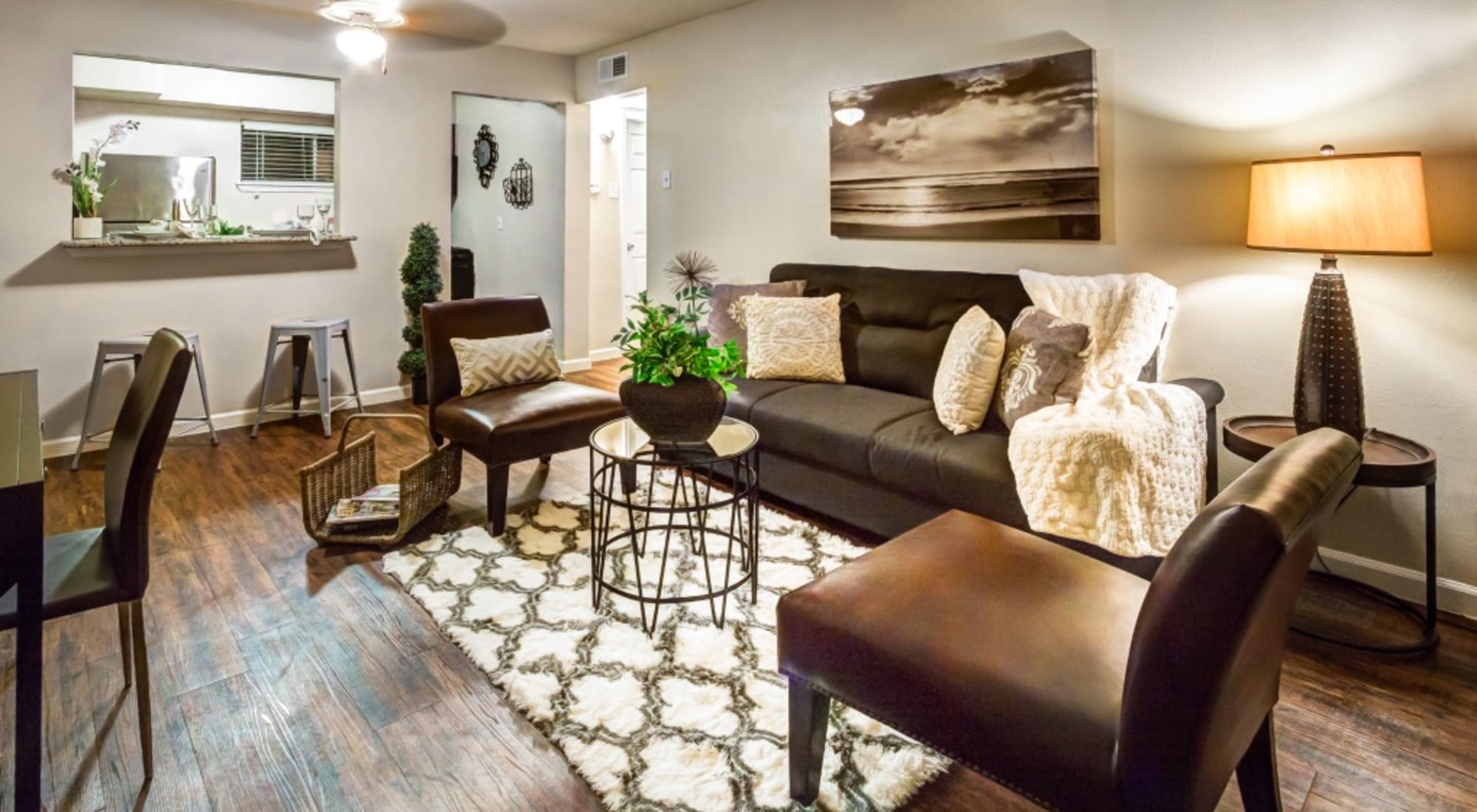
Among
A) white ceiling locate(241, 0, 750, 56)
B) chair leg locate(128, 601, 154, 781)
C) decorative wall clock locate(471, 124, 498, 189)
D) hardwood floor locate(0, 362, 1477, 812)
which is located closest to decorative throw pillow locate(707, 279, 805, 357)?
white ceiling locate(241, 0, 750, 56)

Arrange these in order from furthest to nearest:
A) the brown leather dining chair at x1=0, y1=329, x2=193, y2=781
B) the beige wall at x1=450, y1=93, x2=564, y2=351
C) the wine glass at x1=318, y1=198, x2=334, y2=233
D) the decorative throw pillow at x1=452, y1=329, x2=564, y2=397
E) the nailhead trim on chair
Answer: the beige wall at x1=450, y1=93, x2=564, y2=351 → the wine glass at x1=318, y1=198, x2=334, y2=233 → the decorative throw pillow at x1=452, y1=329, x2=564, y2=397 → the brown leather dining chair at x1=0, y1=329, x2=193, y2=781 → the nailhead trim on chair

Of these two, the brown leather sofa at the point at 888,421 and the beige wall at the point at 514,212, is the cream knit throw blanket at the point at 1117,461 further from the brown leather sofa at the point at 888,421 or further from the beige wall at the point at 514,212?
the beige wall at the point at 514,212

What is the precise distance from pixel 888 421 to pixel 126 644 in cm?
230

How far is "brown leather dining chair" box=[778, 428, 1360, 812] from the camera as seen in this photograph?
1049 millimetres

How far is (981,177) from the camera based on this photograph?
3.46m

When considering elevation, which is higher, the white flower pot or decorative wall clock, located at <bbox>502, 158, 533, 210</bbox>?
decorative wall clock, located at <bbox>502, 158, 533, 210</bbox>

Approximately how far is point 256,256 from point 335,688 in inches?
138

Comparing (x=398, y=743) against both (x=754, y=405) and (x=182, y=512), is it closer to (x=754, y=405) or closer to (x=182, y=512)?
(x=754, y=405)

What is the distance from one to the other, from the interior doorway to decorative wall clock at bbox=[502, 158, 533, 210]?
468 mm

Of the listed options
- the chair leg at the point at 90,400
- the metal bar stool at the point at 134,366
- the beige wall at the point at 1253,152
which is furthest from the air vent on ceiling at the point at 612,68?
the chair leg at the point at 90,400

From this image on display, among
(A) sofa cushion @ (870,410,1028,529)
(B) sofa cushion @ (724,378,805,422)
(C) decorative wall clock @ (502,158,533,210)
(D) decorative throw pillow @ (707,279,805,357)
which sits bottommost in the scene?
(A) sofa cushion @ (870,410,1028,529)

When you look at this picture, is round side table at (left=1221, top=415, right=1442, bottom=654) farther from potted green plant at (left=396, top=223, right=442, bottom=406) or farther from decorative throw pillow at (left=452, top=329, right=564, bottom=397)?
potted green plant at (left=396, top=223, right=442, bottom=406)

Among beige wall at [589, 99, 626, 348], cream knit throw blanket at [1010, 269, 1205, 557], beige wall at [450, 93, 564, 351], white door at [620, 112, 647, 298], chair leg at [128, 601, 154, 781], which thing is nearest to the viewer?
chair leg at [128, 601, 154, 781]

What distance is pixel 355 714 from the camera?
194cm
